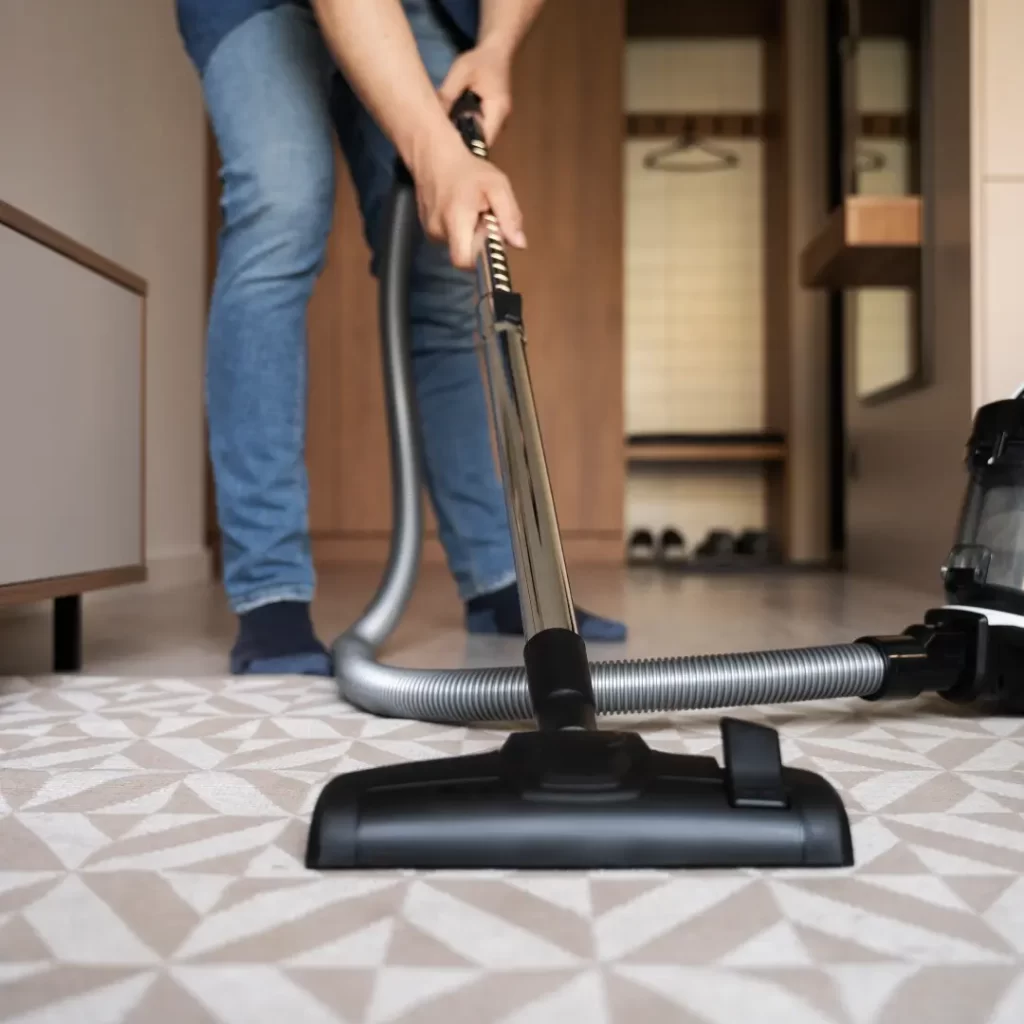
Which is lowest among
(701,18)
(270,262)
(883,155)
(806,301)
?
(270,262)

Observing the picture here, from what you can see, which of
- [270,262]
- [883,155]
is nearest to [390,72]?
[270,262]

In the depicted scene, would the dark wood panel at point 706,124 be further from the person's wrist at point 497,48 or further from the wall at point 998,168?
the person's wrist at point 497,48

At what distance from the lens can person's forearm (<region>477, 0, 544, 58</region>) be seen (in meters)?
1.20

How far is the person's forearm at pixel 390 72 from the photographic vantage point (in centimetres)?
95

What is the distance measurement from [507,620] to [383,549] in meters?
1.81

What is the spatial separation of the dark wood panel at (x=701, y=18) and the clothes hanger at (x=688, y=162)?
1.22 feet

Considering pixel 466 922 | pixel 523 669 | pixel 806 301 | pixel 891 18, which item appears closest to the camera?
pixel 466 922

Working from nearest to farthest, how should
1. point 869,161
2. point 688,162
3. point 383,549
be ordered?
point 869,161
point 383,549
point 688,162

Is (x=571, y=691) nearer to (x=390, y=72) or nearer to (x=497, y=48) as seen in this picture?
(x=390, y=72)

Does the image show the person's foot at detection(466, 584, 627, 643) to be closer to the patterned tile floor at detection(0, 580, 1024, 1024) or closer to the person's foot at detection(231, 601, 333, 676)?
the person's foot at detection(231, 601, 333, 676)

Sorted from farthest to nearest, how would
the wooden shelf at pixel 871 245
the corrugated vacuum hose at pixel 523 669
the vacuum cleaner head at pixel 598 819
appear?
the wooden shelf at pixel 871 245 → the corrugated vacuum hose at pixel 523 669 → the vacuum cleaner head at pixel 598 819

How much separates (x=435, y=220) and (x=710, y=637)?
0.74 meters

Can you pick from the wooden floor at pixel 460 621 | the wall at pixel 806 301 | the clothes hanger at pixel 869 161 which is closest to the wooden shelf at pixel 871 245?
the clothes hanger at pixel 869 161

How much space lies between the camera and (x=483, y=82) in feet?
3.81
